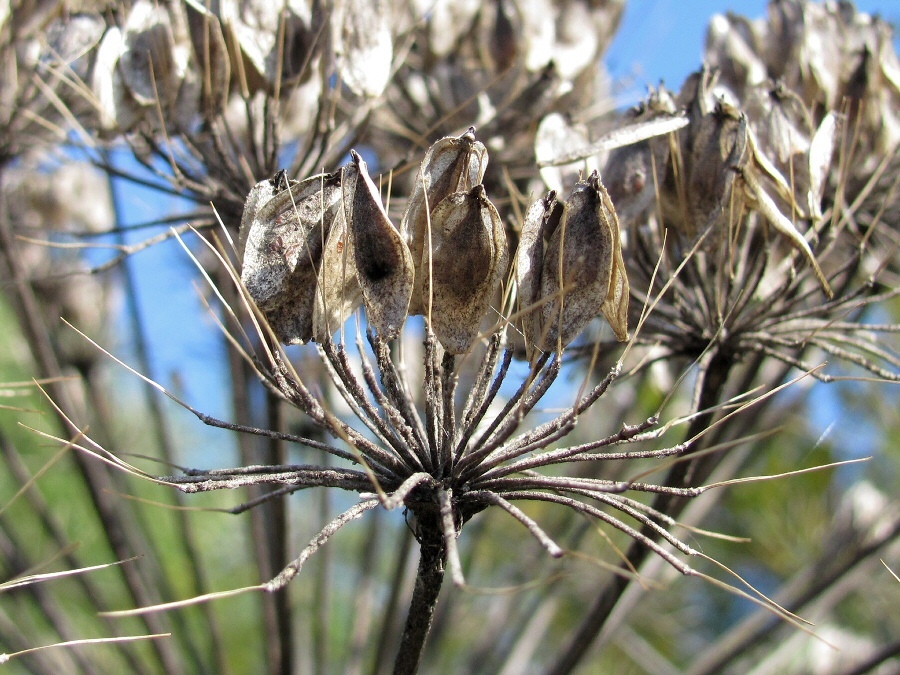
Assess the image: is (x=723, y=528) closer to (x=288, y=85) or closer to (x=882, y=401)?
(x=882, y=401)

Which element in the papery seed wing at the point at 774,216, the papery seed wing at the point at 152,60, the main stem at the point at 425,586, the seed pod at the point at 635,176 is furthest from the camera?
Answer: the papery seed wing at the point at 152,60

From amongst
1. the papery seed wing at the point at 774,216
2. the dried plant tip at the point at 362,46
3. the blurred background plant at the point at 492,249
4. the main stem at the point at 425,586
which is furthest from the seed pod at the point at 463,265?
the dried plant tip at the point at 362,46

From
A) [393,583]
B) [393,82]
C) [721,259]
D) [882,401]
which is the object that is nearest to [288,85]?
[393,82]

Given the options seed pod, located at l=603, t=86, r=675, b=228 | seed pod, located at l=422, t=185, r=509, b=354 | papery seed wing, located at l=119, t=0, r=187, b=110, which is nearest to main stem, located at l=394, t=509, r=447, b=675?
seed pod, located at l=422, t=185, r=509, b=354

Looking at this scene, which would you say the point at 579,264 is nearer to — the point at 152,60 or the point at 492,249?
the point at 492,249

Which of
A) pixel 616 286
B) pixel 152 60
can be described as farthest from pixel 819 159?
pixel 152 60

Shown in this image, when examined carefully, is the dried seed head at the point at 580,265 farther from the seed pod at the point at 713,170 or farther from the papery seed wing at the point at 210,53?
the papery seed wing at the point at 210,53

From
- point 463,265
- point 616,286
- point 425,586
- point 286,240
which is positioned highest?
point 286,240
